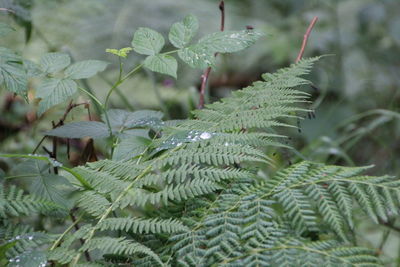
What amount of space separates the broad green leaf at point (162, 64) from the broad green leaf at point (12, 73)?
0.61ft

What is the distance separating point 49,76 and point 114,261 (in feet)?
1.17

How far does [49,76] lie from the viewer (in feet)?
2.78

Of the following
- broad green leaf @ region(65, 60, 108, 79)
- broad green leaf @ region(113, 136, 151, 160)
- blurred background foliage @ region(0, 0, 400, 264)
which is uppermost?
broad green leaf @ region(65, 60, 108, 79)

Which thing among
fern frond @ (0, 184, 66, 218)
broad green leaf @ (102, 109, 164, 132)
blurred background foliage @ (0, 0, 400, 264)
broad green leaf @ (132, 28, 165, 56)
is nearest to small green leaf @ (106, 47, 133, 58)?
broad green leaf @ (132, 28, 165, 56)

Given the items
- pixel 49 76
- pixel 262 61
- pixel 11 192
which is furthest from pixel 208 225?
pixel 262 61

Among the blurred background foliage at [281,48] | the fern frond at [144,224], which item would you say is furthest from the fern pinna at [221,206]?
the blurred background foliage at [281,48]

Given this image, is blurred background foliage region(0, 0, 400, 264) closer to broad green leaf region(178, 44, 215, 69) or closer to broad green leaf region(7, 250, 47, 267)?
broad green leaf region(178, 44, 215, 69)

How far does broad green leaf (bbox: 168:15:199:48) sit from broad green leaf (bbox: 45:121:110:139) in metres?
0.19

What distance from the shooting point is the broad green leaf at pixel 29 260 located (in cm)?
57

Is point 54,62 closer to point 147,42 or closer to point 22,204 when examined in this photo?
point 147,42

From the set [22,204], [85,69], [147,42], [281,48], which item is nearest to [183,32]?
[147,42]

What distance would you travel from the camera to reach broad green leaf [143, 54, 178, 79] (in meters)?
0.78

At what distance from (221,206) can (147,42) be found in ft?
1.06

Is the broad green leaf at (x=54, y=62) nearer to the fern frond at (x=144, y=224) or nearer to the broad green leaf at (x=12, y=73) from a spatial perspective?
the broad green leaf at (x=12, y=73)
